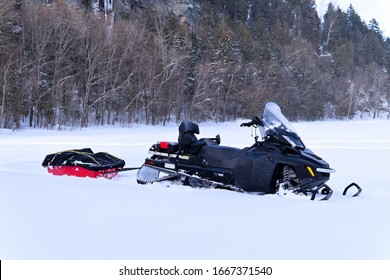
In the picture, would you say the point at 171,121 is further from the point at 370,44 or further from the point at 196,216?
the point at 370,44

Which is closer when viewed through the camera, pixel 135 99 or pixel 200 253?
pixel 200 253

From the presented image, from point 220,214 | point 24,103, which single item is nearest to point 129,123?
point 24,103

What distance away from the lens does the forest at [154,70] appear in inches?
882

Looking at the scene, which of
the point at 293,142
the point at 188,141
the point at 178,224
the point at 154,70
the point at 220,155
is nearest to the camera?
the point at 178,224

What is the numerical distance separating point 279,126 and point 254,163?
0.52m

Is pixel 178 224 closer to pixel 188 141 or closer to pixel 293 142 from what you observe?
pixel 293 142

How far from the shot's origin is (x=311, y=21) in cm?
7219

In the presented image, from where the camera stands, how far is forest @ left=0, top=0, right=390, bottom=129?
882 inches

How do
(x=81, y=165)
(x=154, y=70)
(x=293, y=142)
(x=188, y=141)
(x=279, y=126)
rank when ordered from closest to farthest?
(x=293, y=142), (x=279, y=126), (x=188, y=141), (x=81, y=165), (x=154, y=70)

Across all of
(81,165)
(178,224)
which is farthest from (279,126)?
(81,165)

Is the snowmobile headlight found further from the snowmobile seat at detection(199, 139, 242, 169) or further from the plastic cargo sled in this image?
the plastic cargo sled

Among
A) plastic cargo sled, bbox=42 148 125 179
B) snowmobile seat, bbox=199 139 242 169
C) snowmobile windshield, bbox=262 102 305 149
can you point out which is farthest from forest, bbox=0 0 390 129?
snowmobile windshield, bbox=262 102 305 149

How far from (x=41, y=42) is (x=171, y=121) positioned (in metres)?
13.6

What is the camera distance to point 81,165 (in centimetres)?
536
